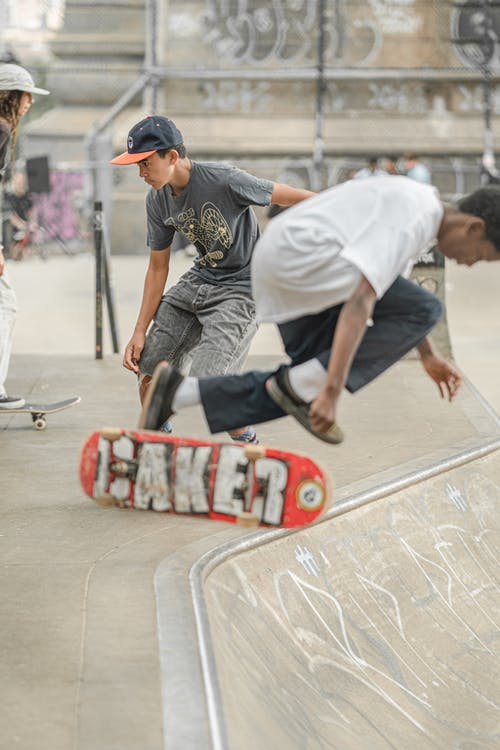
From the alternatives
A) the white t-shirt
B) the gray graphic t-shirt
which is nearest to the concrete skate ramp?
the white t-shirt

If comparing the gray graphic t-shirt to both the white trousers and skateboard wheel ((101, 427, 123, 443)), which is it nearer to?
skateboard wheel ((101, 427, 123, 443))

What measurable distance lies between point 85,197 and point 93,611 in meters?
18.5

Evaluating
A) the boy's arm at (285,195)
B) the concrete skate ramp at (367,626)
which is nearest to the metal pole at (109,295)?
the concrete skate ramp at (367,626)

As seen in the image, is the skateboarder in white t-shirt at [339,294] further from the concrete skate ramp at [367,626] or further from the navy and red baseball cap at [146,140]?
the navy and red baseball cap at [146,140]

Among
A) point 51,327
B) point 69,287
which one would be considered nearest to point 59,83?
point 69,287

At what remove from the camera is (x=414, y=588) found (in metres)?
5.12

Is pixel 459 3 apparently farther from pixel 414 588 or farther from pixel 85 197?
pixel 414 588

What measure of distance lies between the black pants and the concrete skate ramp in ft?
2.03

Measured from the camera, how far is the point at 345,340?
3.61 meters

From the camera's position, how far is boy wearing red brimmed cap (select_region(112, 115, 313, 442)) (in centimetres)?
492

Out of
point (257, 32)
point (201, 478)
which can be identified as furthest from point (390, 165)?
point (201, 478)

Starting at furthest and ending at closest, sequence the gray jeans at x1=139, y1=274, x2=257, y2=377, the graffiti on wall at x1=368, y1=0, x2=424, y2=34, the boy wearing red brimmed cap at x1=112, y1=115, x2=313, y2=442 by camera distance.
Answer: the graffiti on wall at x1=368, y1=0, x2=424, y2=34 < the gray jeans at x1=139, y1=274, x2=257, y2=377 < the boy wearing red brimmed cap at x1=112, y1=115, x2=313, y2=442

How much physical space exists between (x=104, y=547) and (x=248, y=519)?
0.82 m

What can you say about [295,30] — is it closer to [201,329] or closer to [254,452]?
[201,329]
